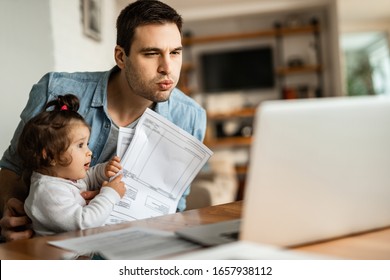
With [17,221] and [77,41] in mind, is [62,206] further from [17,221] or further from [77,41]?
[77,41]

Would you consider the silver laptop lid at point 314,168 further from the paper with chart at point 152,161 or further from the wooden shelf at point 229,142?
the wooden shelf at point 229,142

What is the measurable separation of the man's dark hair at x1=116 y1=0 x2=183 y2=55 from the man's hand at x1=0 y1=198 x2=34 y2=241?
0.39 meters

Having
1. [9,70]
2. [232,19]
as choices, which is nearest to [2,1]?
[9,70]

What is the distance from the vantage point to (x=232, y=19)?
539 centimetres

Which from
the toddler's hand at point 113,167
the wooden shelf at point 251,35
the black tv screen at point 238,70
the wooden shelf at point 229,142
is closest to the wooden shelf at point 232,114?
the wooden shelf at point 229,142

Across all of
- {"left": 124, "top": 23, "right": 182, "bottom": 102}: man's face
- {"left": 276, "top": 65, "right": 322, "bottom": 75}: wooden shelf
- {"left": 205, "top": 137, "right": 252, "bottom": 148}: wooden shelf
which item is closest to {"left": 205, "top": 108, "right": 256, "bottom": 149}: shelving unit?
{"left": 205, "top": 137, "right": 252, "bottom": 148}: wooden shelf

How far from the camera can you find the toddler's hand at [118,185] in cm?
84

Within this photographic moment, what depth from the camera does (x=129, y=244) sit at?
0.61 m

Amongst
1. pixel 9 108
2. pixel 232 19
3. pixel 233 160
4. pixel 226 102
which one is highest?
pixel 232 19

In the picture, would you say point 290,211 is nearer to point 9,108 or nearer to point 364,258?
point 364,258

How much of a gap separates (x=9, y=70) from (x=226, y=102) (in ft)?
14.5

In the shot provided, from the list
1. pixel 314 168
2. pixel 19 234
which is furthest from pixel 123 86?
pixel 314 168

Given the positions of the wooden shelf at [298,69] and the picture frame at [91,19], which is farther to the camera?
the wooden shelf at [298,69]

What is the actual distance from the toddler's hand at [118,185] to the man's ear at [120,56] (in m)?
0.29
